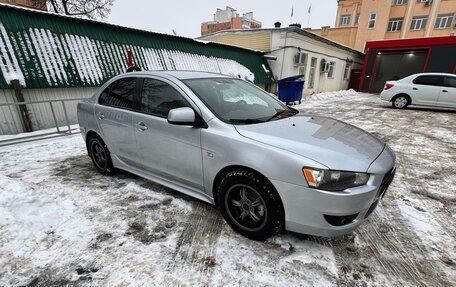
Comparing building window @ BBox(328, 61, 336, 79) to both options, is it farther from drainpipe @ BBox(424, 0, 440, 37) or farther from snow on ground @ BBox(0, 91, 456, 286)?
drainpipe @ BBox(424, 0, 440, 37)

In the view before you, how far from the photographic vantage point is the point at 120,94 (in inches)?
131

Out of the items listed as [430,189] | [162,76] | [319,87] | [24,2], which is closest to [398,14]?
[319,87]

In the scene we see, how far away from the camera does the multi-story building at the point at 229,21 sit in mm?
44562

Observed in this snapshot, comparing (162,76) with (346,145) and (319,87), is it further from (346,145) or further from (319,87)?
(319,87)

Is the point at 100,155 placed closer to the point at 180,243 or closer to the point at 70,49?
the point at 180,243

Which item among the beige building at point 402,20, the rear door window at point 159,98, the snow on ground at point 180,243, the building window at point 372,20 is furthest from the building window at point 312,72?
the building window at point 372,20

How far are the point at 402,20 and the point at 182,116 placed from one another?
125 ft

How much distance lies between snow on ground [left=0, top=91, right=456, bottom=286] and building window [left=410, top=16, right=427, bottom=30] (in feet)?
117

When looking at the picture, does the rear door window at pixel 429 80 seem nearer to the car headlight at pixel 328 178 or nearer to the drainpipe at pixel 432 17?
the car headlight at pixel 328 178

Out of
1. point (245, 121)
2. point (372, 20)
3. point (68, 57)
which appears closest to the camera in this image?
point (245, 121)

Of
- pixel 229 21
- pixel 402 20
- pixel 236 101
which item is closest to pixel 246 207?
pixel 236 101

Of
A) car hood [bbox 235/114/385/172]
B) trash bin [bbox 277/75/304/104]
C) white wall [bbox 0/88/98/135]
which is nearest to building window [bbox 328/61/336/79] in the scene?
trash bin [bbox 277/75/304/104]

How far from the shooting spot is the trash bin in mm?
11367

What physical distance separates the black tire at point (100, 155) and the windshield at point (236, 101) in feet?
6.12
